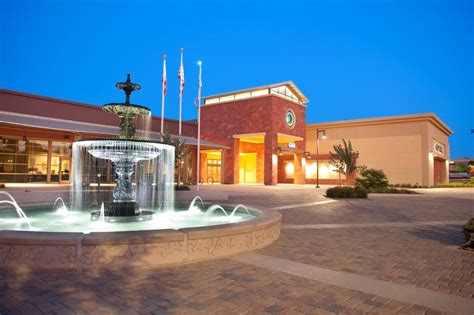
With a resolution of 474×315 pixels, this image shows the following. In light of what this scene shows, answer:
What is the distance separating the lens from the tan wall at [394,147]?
37.4m

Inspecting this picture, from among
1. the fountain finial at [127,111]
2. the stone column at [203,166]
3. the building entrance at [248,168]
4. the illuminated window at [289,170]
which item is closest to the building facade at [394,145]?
the illuminated window at [289,170]

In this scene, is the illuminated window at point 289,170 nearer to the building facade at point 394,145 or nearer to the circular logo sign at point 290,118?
the building facade at point 394,145

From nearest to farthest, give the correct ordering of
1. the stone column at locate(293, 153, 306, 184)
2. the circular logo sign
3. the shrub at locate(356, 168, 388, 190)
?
the shrub at locate(356, 168, 388, 190) < the circular logo sign < the stone column at locate(293, 153, 306, 184)

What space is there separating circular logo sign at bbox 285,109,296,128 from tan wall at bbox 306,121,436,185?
6737mm

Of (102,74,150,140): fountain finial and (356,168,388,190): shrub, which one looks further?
(356,168,388,190): shrub

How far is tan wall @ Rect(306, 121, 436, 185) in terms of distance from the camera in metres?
37.4

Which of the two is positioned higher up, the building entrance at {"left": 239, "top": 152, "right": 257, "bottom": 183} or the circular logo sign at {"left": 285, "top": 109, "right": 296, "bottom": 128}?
the circular logo sign at {"left": 285, "top": 109, "right": 296, "bottom": 128}

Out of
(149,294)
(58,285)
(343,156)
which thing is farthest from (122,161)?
(343,156)

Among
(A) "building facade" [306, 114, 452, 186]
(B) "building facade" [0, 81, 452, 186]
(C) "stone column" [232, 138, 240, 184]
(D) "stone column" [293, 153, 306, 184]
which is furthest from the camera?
(D) "stone column" [293, 153, 306, 184]

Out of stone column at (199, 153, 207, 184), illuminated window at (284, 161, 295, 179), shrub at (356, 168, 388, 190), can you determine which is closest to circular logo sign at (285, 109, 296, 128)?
illuminated window at (284, 161, 295, 179)

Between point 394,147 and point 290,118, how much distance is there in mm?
12746

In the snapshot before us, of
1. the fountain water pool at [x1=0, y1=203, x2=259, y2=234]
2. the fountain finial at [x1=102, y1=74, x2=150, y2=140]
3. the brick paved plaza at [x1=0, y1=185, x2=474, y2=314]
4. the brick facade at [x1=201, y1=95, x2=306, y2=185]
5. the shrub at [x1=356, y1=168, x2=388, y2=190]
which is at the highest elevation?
the brick facade at [x1=201, y1=95, x2=306, y2=185]

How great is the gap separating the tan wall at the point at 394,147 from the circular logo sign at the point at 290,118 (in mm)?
6737

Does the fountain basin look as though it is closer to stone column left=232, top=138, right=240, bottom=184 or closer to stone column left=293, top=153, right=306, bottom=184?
stone column left=232, top=138, right=240, bottom=184
